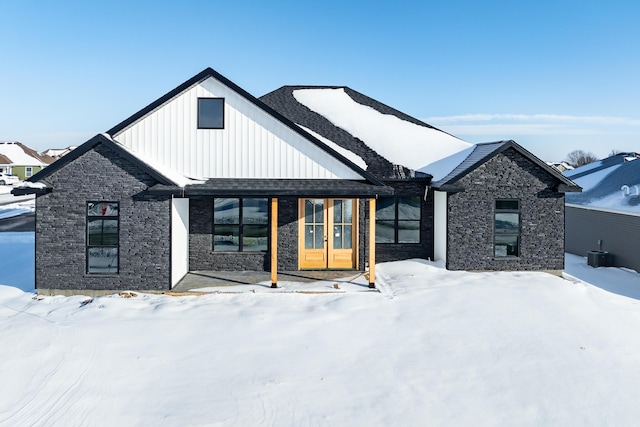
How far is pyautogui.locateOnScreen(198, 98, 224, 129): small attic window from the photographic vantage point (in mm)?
13102

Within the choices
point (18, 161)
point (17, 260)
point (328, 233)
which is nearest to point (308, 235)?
point (328, 233)

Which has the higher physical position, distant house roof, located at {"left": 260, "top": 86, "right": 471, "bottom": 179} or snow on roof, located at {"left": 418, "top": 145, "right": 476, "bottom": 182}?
distant house roof, located at {"left": 260, "top": 86, "right": 471, "bottom": 179}

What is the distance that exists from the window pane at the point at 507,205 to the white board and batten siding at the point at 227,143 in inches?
202

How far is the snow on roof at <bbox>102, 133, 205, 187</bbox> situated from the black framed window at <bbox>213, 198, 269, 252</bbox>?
1536 mm

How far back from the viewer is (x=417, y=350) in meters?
8.23

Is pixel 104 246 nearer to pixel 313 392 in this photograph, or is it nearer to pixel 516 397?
pixel 313 392

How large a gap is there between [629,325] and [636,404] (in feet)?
13.5

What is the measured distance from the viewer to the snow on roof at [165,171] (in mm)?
11761

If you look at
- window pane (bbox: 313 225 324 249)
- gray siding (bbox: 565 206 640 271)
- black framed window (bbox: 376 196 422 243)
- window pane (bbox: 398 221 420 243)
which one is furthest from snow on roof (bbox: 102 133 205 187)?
gray siding (bbox: 565 206 640 271)

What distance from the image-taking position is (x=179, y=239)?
1280cm

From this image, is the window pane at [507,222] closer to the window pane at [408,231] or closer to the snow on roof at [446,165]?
the snow on roof at [446,165]

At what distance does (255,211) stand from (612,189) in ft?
51.1

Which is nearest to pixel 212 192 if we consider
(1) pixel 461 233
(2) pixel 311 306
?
(2) pixel 311 306

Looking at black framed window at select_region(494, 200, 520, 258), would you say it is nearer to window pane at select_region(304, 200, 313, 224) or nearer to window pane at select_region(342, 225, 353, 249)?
window pane at select_region(342, 225, 353, 249)
